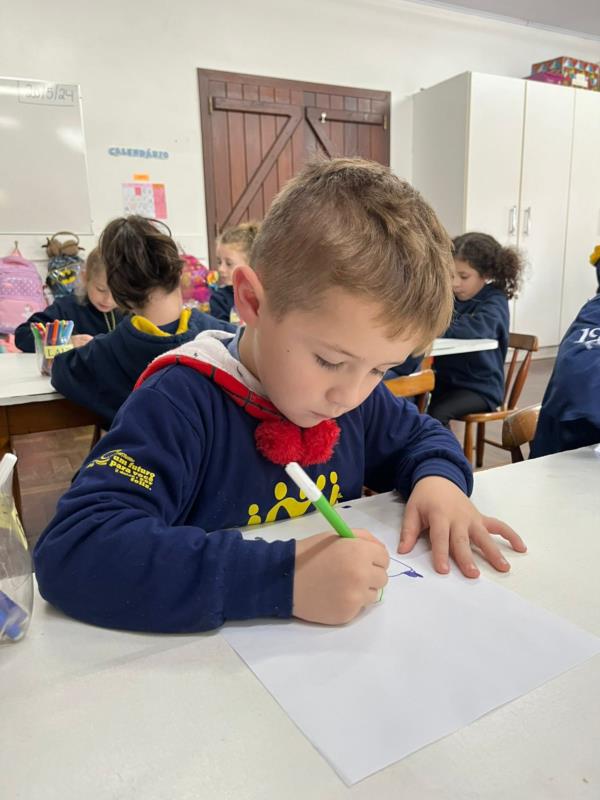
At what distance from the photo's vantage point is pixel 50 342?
170 cm

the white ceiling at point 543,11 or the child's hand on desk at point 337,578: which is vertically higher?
the white ceiling at point 543,11

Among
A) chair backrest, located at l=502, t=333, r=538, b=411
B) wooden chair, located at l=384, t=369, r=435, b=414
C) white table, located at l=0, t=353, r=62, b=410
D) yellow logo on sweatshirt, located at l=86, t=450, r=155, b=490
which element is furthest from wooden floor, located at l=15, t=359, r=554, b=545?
yellow logo on sweatshirt, located at l=86, t=450, r=155, b=490

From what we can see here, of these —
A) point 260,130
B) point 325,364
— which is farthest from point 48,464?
point 260,130

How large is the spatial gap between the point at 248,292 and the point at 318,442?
216mm

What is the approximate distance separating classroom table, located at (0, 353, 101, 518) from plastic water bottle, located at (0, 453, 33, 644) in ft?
3.46

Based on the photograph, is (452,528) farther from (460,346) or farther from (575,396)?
(460,346)

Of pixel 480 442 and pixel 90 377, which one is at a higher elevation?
pixel 90 377

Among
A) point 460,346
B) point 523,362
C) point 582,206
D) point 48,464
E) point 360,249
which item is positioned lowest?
point 48,464

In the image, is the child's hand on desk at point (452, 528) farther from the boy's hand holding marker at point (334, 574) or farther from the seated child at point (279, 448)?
the boy's hand holding marker at point (334, 574)

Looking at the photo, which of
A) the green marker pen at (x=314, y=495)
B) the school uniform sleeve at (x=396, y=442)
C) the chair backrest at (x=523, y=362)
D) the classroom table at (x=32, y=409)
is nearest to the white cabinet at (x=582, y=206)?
the chair backrest at (x=523, y=362)

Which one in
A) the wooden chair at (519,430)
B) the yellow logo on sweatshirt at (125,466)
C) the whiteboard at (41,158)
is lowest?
the wooden chair at (519,430)

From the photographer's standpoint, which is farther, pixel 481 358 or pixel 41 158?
pixel 41 158

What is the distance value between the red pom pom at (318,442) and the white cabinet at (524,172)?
403 cm

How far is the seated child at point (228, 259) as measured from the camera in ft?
9.57
